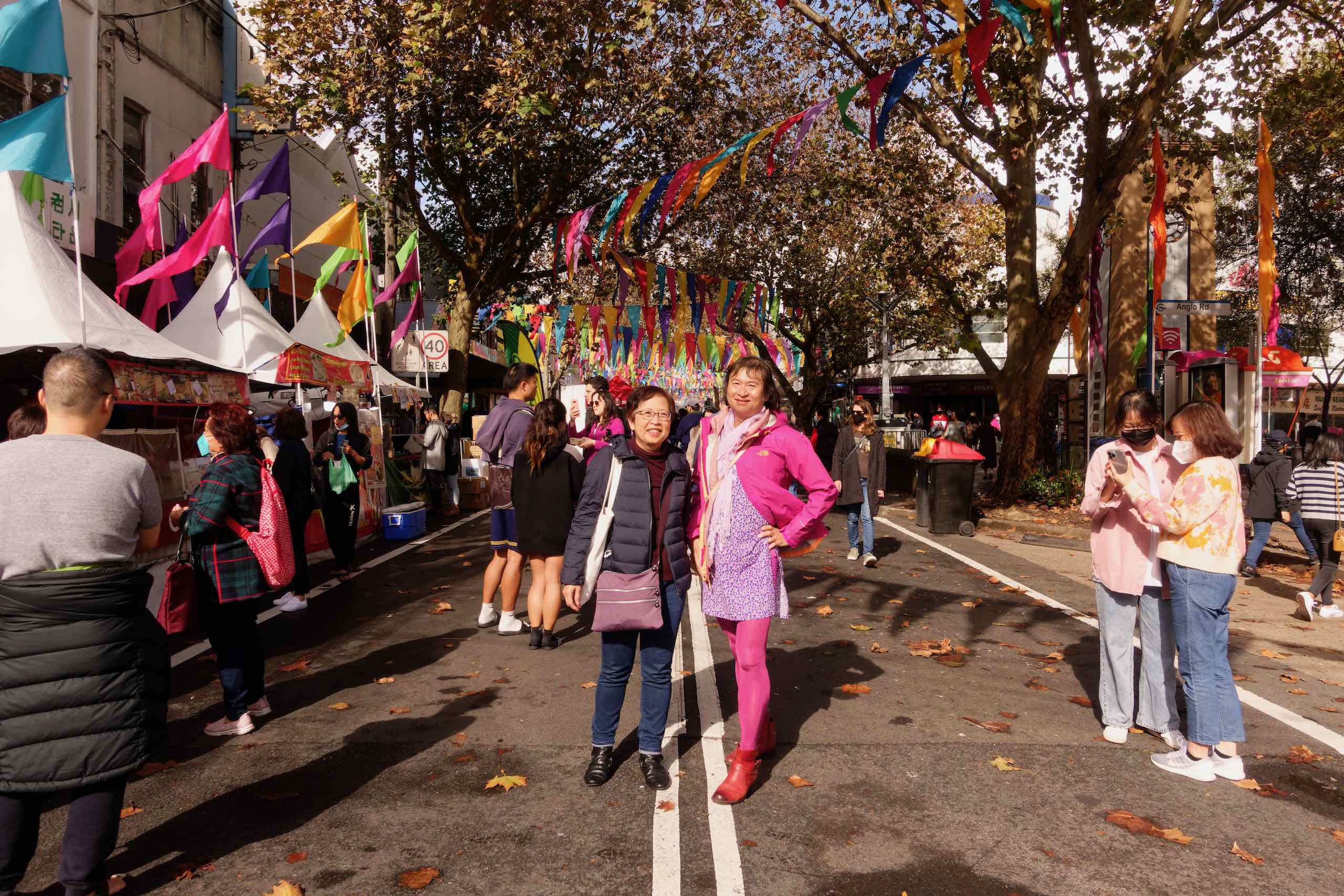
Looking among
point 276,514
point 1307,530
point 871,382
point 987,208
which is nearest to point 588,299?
point 987,208

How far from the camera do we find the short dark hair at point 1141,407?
15.7ft

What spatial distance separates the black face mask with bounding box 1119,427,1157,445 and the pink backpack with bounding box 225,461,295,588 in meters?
4.32

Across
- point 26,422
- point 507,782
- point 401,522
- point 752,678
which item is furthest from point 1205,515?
point 401,522

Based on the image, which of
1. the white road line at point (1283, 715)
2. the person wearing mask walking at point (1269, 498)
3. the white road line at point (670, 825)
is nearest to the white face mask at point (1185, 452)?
the white road line at point (1283, 715)

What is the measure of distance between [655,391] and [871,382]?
50067 millimetres

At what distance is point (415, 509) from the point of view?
13.4 metres

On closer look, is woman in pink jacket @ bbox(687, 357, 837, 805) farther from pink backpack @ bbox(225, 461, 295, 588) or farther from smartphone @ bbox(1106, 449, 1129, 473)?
pink backpack @ bbox(225, 461, 295, 588)

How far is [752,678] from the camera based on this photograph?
429 centimetres

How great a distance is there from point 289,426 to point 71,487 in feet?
17.6

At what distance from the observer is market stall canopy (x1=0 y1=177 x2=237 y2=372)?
8367mm

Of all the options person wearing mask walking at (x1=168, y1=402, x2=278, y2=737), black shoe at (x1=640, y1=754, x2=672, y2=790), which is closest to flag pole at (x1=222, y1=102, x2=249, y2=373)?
person wearing mask walking at (x1=168, y1=402, x2=278, y2=737)

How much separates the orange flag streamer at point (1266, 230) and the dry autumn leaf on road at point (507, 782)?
1113cm

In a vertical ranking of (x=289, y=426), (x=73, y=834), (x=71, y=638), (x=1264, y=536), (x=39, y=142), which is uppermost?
(x=39, y=142)

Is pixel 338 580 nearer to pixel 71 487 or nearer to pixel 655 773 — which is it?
pixel 655 773
